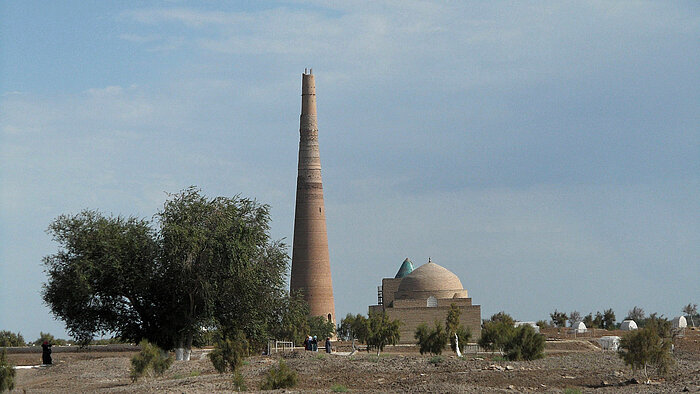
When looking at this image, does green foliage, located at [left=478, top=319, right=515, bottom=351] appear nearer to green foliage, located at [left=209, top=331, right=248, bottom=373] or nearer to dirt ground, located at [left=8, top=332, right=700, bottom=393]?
dirt ground, located at [left=8, top=332, right=700, bottom=393]

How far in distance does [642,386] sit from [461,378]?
442cm

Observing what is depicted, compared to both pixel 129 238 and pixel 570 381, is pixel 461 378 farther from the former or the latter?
pixel 129 238

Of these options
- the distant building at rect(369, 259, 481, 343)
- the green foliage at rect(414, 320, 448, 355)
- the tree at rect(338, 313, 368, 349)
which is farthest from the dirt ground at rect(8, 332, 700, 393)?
the distant building at rect(369, 259, 481, 343)

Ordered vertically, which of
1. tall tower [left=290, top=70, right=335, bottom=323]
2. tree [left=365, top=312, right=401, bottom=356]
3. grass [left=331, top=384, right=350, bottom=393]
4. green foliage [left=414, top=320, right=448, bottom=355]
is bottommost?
grass [left=331, top=384, right=350, bottom=393]

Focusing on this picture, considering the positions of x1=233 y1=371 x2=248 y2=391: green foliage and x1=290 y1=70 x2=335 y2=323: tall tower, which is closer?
x1=233 y1=371 x2=248 y2=391: green foliage

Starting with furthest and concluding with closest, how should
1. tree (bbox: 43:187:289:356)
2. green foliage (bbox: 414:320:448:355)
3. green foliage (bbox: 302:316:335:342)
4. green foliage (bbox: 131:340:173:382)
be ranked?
green foliage (bbox: 302:316:335:342) < green foliage (bbox: 414:320:448:355) < tree (bbox: 43:187:289:356) < green foliage (bbox: 131:340:173:382)

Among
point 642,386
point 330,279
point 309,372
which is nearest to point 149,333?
point 309,372

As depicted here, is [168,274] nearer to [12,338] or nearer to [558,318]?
[12,338]

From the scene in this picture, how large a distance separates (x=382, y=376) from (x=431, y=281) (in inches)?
1674

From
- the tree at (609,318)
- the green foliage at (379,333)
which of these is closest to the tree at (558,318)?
the tree at (609,318)

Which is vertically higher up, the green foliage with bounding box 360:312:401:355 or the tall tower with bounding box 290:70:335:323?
the tall tower with bounding box 290:70:335:323

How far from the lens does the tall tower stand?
70438mm

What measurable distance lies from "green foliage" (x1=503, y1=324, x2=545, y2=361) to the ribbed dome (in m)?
31.4

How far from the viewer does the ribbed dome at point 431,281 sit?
6688cm
